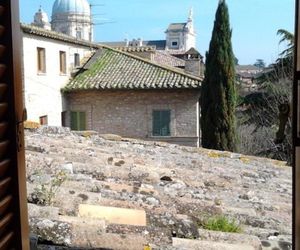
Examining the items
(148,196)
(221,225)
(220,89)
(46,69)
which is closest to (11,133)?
(221,225)

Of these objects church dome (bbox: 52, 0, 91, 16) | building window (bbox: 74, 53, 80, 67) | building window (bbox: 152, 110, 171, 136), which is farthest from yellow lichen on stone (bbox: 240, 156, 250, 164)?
church dome (bbox: 52, 0, 91, 16)

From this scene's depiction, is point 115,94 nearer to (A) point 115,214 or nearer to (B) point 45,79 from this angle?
(B) point 45,79

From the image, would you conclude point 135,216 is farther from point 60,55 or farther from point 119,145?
point 60,55

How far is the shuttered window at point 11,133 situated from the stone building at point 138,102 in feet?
46.5

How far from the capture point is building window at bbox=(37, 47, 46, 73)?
584 inches

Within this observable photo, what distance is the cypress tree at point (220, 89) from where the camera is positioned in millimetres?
13953

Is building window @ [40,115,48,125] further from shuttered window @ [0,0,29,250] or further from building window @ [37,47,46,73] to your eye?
shuttered window @ [0,0,29,250]

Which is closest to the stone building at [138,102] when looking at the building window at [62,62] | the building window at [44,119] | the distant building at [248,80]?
the building window at [62,62]

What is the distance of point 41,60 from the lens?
15125 millimetres

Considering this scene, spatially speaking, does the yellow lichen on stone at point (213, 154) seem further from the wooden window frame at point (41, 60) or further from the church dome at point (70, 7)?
the church dome at point (70, 7)

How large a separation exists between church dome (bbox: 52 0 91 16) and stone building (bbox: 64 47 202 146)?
2024 centimetres

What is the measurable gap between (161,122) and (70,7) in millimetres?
23201

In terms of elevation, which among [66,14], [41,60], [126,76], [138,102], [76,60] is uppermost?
[66,14]

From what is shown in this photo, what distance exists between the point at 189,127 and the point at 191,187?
12607 millimetres
